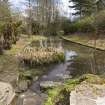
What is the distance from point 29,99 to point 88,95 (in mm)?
2963

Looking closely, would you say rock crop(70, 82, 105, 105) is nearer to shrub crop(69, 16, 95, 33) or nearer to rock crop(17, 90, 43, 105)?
rock crop(17, 90, 43, 105)

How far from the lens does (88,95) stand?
20.6ft

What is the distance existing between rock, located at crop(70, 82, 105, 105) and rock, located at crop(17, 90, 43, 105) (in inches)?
79.0

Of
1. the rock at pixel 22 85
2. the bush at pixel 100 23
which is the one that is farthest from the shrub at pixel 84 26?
the rock at pixel 22 85

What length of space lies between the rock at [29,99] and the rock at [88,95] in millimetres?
2006

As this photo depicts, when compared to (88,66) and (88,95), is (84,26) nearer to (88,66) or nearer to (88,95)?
(88,66)

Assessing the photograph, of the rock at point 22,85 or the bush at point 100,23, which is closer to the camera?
the rock at point 22,85

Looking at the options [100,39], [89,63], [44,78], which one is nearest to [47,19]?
[100,39]

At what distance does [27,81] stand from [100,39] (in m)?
16.8

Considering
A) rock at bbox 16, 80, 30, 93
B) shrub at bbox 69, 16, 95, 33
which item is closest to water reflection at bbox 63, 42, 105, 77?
rock at bbox 16, 80, 30, 93

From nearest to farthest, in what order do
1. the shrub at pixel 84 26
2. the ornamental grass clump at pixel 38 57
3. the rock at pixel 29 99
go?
the rock at pixel 29 99, the ornamental grass clump at pixel 38 57, the shrub at pixel 84 26

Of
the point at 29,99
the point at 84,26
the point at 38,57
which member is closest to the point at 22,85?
the point at 29,99

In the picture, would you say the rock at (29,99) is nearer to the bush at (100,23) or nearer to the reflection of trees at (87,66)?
the reflection of trees at (87,66)

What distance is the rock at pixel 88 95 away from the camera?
577 cm
